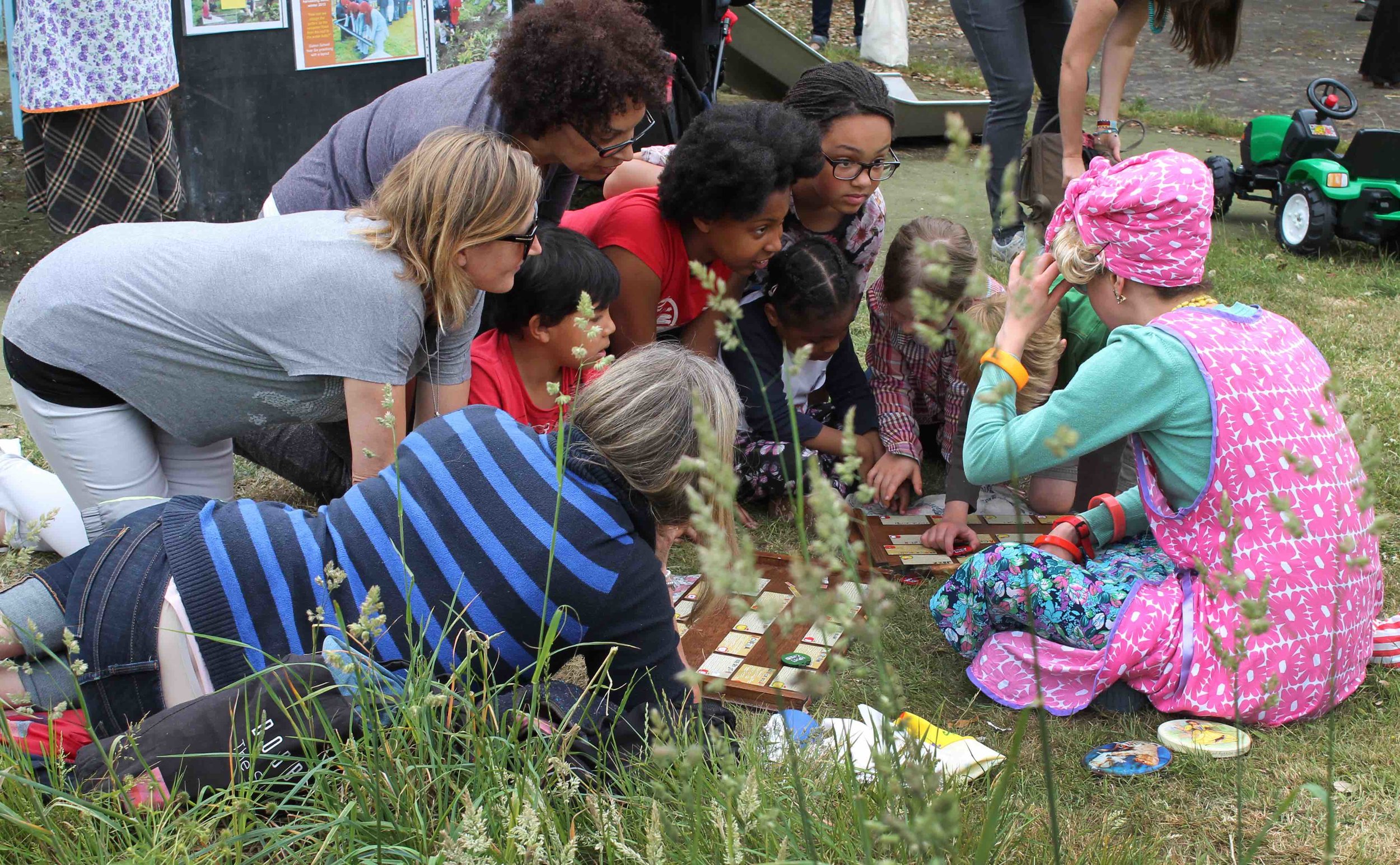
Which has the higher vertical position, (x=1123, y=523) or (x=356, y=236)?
(x=356, y=236)

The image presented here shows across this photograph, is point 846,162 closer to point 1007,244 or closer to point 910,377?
point 910,377

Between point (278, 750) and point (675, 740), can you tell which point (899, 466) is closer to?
point (675, 740)

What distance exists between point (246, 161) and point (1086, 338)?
3771mm

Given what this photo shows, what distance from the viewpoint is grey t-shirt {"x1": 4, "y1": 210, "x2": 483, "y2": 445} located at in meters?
2.28

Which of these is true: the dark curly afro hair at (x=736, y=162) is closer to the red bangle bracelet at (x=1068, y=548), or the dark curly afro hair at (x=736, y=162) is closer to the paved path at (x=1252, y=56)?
the red bangle bracelet at (x=1068, y=548)

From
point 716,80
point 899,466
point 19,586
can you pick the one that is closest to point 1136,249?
point 899,466

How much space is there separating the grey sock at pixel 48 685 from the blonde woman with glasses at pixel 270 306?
27.1 inches

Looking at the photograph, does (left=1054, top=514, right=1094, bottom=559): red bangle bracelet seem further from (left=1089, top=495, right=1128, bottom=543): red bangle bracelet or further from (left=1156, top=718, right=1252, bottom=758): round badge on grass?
(left=1156, top=718, right=1252, bottom=758): round badge on grass

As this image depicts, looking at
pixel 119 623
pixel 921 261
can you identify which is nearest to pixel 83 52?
pixel 921 261

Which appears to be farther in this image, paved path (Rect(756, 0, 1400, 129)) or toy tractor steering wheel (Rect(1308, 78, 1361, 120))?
paved path (Rect(756, 0, 1400, 129))

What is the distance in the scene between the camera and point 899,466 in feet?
11.1

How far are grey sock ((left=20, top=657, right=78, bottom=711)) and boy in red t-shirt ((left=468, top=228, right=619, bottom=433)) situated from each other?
1227mm

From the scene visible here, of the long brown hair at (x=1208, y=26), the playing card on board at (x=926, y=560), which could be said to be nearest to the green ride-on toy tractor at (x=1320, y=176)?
the long brown hair at (x=1208, y=26)

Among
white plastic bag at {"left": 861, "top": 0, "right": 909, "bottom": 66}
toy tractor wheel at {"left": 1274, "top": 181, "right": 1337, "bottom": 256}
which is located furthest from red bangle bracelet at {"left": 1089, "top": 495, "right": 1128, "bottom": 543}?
white plastic bag at {"left": 861, "top": 0, "right": 909, "bottom": 66}
